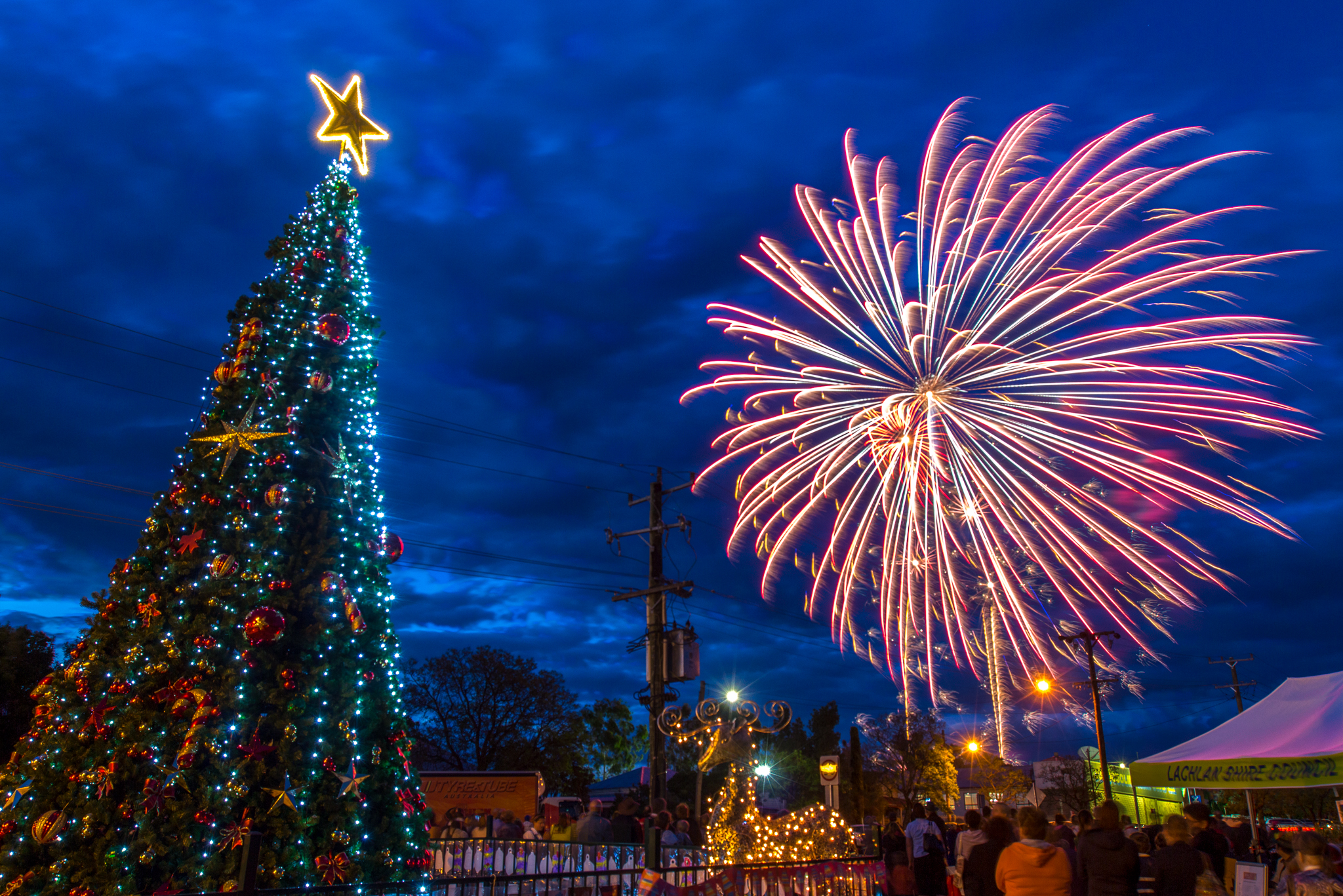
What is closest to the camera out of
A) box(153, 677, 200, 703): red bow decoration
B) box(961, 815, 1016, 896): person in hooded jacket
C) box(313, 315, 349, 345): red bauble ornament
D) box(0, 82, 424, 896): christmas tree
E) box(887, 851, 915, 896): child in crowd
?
box(0, 82, 424, 896): christmas tree

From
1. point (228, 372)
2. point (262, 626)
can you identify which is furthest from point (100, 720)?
point (228, 372)

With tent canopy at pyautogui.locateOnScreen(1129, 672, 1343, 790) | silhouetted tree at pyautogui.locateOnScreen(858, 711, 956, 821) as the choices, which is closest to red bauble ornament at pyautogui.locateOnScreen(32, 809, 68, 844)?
tent canopy at pyautogui.locateOnScreen(1129, 672, 1343, 790)

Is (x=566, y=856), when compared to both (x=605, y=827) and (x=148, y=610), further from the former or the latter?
(x=148, y=610)

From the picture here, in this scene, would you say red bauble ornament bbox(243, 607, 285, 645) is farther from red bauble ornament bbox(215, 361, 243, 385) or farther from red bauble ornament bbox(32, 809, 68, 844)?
red bauble ornament bbox(215, 361, 243, 385)

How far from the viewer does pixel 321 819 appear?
27.6 feet

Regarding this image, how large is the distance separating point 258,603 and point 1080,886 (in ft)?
29.3

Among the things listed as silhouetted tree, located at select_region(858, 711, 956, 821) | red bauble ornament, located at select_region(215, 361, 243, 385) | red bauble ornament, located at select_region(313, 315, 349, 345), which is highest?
red bauble ornament, located at select_region(313, 315, 349, 345)

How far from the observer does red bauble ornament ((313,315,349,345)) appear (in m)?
9.95

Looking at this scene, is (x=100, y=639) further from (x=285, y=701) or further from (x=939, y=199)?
(x=939, y=199)

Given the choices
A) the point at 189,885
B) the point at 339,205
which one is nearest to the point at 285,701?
the point at 189,885

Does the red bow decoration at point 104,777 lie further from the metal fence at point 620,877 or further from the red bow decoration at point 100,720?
the metal fence at point 620,877

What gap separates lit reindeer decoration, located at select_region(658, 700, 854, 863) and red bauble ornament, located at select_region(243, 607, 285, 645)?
6.56m

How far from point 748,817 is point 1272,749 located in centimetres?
698

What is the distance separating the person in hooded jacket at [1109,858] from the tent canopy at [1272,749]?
14.9 feet
